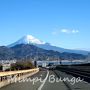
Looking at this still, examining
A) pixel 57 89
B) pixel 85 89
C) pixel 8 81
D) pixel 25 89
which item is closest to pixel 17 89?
pixel 25 89

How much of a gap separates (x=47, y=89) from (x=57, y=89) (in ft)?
2.37

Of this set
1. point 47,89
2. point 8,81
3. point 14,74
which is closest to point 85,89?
point 47,89

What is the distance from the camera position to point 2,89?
29.8 metres

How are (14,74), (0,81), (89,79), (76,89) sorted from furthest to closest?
(14,74) < (89,79) < (0,81) < (76,89)

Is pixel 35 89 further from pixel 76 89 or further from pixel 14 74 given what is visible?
pixel 14 74

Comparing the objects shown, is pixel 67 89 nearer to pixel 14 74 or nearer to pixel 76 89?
pixel 76 89

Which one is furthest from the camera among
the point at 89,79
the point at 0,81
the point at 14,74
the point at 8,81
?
the point at 14,74

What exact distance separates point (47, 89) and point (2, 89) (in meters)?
3.61

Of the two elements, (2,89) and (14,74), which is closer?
(2,89)

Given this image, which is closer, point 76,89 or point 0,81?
point 76,89

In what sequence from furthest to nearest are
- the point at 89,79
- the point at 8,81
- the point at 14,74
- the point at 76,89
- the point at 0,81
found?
1. the point at 14,74
2. the point at 89,79
3. the point at 8,81
4. the point at 0,81
5. the point at 76,89

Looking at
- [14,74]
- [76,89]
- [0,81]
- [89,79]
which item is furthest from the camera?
[14,74]

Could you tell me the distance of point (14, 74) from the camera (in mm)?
48188

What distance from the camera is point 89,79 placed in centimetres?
4247
